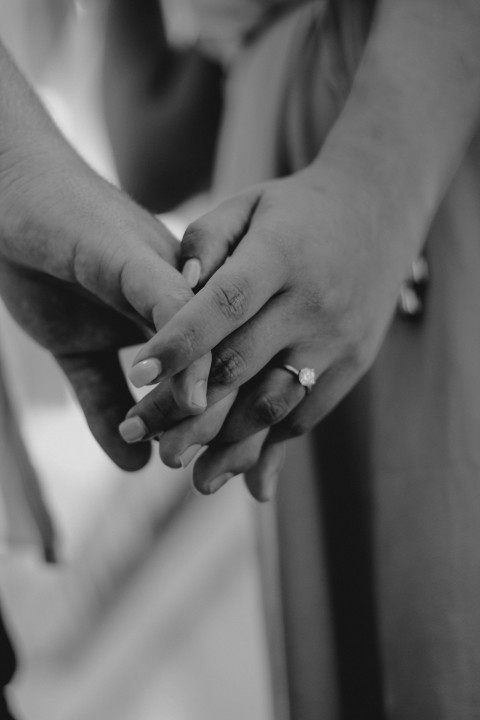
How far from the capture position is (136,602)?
5.46ft

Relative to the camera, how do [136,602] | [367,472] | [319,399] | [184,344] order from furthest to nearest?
[136,602] → [367,472] → [319,399] → [184,344]

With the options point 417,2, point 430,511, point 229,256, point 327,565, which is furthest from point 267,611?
point 417,2

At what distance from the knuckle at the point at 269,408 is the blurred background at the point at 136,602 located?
0.93 metres

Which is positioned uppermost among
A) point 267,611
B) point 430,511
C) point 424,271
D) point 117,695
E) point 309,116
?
point 309,116

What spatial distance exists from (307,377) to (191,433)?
0.08 metres

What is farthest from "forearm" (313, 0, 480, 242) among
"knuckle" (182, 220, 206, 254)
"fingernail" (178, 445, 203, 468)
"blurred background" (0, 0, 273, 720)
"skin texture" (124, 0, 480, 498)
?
"blurred background" (0, 0, 273, 720)

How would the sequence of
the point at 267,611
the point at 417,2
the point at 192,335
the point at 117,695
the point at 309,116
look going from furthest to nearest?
the point at 117,695 → the point at 267,611 → the point at 309,116 → the point at 417,2 → the point at 192,335

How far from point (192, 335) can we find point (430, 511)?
0.33m

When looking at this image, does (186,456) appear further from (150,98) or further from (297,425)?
(150,98)

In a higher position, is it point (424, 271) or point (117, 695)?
point (424, 271)

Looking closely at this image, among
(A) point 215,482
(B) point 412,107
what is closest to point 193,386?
(A) point 215,482

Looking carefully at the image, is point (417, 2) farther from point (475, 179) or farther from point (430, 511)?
point (430, 511)

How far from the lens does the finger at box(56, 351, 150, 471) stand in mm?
475

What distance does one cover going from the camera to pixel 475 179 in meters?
0.60
